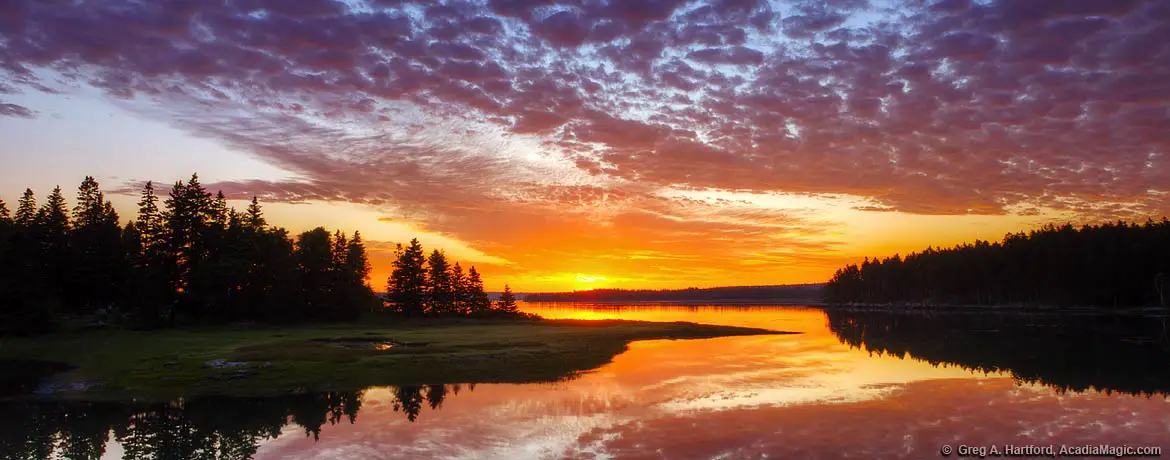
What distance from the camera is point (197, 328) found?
64.8 m

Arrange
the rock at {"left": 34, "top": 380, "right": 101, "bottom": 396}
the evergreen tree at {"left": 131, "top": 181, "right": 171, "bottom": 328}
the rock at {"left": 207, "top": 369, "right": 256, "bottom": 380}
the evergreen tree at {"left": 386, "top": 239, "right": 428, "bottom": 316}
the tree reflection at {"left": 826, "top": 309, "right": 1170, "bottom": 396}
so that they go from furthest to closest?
the evergreen tree at {"left": 386, "top": 239, "right": 428, "bottom": 316}
the evergreen tree at {"left": 131, "top": 181, "right": 171, "bottom": 328}
the tree reflection at {"left": 826, "top": 309, "right": 1170, "bottom": 396}
the rock at {"left": 207, "top": 369, "right": 256, "bottom": 380}
the rock at {"left": 34, "top": 380, "right": 101, "bottom": 396}

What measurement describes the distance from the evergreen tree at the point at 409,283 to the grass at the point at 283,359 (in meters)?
46.8

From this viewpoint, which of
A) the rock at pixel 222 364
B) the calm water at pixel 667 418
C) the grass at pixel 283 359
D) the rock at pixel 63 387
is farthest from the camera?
the rock at pixel 222 364

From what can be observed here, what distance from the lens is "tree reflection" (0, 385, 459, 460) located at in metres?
21.8

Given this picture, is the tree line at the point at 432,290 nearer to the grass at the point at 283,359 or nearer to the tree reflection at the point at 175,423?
the grass at the point at 283,359

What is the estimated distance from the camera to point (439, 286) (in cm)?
11081

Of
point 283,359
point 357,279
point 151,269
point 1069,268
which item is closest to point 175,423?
point 283,359

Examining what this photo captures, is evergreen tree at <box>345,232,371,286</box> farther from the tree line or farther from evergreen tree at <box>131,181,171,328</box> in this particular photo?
evergreen tree at <box>131,181,171,328</box>

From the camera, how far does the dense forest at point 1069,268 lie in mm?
127250

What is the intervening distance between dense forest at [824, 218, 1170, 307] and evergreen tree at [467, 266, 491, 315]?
118 meters

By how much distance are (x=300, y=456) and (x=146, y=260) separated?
63.5 metres

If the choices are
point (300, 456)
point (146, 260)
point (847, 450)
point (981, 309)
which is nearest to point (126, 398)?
point (300, 456)

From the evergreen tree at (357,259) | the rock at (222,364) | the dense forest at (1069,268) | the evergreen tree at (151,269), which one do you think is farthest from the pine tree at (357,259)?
the dense forest at (1069,268)

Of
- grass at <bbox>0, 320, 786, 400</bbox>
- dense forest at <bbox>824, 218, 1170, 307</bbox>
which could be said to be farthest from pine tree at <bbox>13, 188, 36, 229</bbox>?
dense forest at <bbox>824, 218, 1170, 307</bbox>
